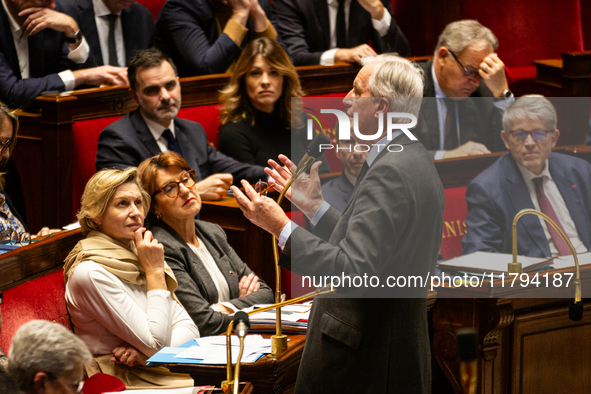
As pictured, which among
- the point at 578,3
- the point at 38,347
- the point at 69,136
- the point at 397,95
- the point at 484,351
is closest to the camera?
the point at 38,347

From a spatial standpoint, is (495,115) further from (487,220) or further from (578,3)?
(578,3)

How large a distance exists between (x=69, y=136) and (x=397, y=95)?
6.92ft

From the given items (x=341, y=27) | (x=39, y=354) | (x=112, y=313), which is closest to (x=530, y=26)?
(x=341, y=27)

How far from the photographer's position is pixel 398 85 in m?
1.68

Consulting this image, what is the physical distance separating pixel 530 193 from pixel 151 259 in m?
1.66

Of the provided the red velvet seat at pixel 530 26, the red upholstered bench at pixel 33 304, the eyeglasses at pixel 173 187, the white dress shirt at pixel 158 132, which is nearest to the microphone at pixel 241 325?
the red upholstered bench at pixel 33 304

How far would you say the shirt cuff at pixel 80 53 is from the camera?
3.60 m

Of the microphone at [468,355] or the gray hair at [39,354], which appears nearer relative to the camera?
the gray hair at [39,354]

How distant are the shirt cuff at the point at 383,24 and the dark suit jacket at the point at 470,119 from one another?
24.1 inches

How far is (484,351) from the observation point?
8.35 ft

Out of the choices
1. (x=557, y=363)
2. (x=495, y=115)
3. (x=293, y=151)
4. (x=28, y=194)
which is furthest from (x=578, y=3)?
(x=28, y=194)

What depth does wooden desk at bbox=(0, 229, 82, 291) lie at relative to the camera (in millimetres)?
2170

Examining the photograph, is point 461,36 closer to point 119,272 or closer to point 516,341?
point 516,341

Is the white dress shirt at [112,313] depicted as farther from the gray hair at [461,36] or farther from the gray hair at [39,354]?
the gray hair at [461,36]
